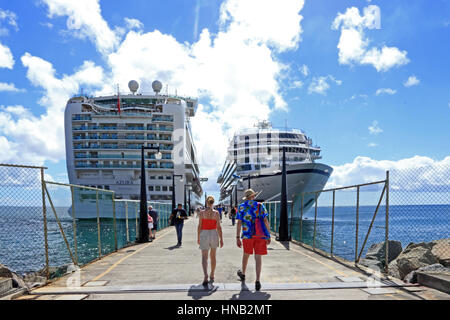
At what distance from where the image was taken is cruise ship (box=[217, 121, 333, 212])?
1526 inches

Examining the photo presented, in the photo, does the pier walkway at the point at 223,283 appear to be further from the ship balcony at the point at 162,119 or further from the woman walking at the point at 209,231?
the ship balcony at the point at 162,119

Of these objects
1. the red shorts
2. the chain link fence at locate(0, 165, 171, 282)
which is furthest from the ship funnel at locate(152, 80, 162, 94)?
the red shorts

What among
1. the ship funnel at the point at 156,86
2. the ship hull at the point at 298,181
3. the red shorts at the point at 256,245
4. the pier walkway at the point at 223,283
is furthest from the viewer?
the ship funnel at the point at 156,86

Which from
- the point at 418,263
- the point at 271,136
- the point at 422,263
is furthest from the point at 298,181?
the point at 418,263

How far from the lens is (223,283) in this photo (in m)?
5.64

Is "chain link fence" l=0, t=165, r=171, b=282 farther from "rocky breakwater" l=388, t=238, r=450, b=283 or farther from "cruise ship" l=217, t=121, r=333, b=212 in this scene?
"cruise ship" l=217, t=121, r=333, b=212

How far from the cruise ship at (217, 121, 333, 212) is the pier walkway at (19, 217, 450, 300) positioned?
30129 millimetres

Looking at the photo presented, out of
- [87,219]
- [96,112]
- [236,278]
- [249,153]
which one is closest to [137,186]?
[87,219]

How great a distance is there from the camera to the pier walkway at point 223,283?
4.84 m

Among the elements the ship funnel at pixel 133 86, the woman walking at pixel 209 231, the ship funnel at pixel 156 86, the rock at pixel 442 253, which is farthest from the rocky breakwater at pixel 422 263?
the ship funnel at pixel 133 86

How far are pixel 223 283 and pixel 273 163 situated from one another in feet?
145

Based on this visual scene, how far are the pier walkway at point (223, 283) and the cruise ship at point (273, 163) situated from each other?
1186 inches

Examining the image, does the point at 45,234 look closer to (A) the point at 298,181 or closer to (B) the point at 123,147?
(A) the point at 298,181
